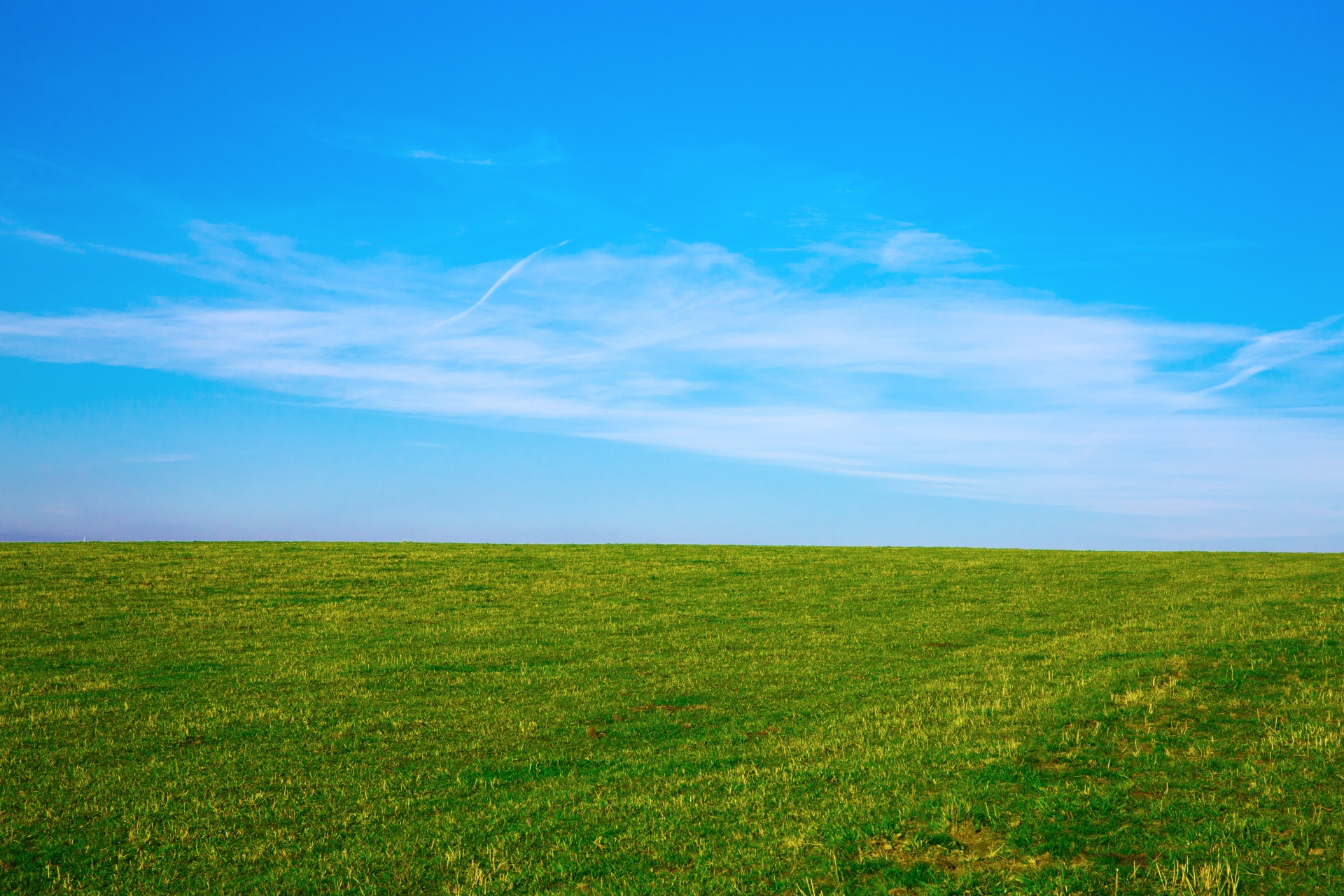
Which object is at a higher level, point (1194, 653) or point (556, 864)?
point (1194, 653)

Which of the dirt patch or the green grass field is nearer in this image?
the dirt patch

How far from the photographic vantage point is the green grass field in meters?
9.91

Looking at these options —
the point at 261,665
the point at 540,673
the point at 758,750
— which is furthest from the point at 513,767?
the point at 261,665

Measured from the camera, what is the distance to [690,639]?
27.0 m

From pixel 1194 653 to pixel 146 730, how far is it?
23.2m

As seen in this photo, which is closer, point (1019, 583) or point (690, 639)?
point (690, 639)

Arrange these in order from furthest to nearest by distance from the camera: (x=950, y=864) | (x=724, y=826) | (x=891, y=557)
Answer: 1. (x=891, y=557)
2. (x=724, y=826)
3. (x=950, y=864)

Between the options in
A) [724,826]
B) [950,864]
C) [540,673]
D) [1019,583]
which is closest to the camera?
[950,864]

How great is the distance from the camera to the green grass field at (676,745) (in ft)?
32.5

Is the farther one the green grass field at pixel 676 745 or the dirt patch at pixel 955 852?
the green grass field at pixel 676 745

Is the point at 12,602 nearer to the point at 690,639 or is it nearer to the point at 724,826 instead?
the point at 690,639

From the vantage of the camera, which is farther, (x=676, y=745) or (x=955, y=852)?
(x=676, y=745)

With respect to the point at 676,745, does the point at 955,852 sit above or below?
above

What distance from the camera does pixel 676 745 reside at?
15.8 meters
